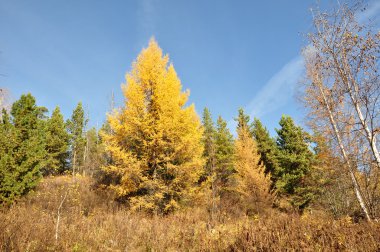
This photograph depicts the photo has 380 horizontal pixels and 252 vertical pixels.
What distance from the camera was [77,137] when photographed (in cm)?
3784

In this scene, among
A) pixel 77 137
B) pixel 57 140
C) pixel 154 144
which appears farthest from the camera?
pixel 77 137

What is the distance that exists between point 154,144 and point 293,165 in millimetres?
17322

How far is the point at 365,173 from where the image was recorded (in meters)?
7.82

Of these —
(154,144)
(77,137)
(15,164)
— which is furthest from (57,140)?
(154,144)

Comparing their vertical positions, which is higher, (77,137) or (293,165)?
(77,137)

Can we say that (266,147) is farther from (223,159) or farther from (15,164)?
(15,164)

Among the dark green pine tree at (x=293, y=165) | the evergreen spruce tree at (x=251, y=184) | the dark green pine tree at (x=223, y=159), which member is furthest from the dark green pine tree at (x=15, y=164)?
the dark green pine tree at (x=293, y=165)

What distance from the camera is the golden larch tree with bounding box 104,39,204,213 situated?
1157 cm

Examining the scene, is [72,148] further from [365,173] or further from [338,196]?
[365,173]

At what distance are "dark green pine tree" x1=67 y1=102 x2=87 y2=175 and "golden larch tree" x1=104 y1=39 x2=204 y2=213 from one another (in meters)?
27.0

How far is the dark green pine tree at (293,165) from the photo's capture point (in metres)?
22.9

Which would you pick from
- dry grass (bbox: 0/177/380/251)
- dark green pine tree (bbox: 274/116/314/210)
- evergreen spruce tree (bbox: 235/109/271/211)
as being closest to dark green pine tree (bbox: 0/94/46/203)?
dry grass (bbox: 0/177/380/251)

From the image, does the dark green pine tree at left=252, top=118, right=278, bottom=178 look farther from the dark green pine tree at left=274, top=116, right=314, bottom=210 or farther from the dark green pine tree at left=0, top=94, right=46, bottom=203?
the dark green pine tree at left=0, top=94, right=46, bottom=203

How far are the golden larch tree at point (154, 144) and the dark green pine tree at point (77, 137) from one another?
27.0 metres
